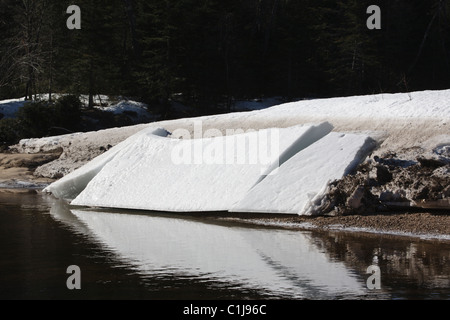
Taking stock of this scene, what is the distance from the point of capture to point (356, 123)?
1267 centimetres

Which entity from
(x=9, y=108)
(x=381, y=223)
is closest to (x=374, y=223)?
(x=381, y=223)

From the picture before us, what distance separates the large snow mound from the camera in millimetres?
10727

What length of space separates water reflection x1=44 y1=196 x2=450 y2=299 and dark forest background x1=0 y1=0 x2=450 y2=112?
60.3 feet

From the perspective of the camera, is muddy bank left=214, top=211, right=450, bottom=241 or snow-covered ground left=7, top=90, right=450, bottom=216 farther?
snow-covered ground left=7, top=90, right=450, bottom=216

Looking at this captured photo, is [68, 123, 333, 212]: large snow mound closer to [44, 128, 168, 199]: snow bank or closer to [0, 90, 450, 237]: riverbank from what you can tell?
[44, 128, 168, 199]: snow bank

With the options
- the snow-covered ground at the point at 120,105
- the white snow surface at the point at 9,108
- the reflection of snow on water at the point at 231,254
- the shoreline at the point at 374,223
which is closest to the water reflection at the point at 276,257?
the reflection of snow on water at the point at 231,254

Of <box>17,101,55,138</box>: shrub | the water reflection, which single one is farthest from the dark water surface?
<box>17,101,55,138</box>: shrub

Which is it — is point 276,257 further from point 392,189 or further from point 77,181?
point 77,181

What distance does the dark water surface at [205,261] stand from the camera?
5859 mm

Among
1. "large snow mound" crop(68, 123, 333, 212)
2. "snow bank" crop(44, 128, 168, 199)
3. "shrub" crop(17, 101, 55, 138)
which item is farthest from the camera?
"shrub" crop(17, 101, 55, 138)

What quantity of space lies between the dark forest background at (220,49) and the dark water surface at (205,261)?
58.9ft

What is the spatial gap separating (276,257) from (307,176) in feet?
10.5

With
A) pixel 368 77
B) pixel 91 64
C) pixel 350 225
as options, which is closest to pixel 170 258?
pixel 350 225
